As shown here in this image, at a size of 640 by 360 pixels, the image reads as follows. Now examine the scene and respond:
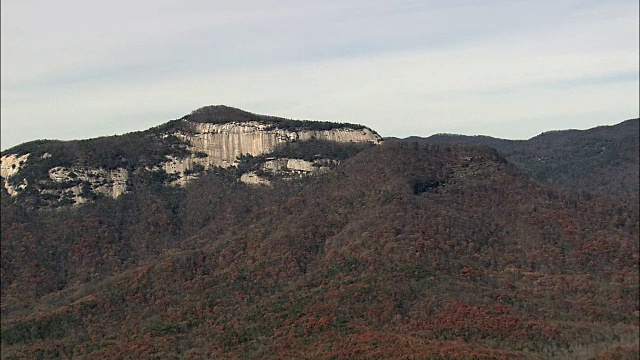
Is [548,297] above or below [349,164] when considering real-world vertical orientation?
below

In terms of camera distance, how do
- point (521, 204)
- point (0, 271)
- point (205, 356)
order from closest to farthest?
point (205, 356) → point (521, 204) → point (0, 271)

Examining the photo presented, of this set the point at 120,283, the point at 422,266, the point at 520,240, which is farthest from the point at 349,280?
the point at 120,283

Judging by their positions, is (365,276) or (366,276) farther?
(365,276)

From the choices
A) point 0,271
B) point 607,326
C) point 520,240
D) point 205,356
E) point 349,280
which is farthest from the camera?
point 0,271

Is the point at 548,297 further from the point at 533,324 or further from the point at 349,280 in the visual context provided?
the point at 349,280
